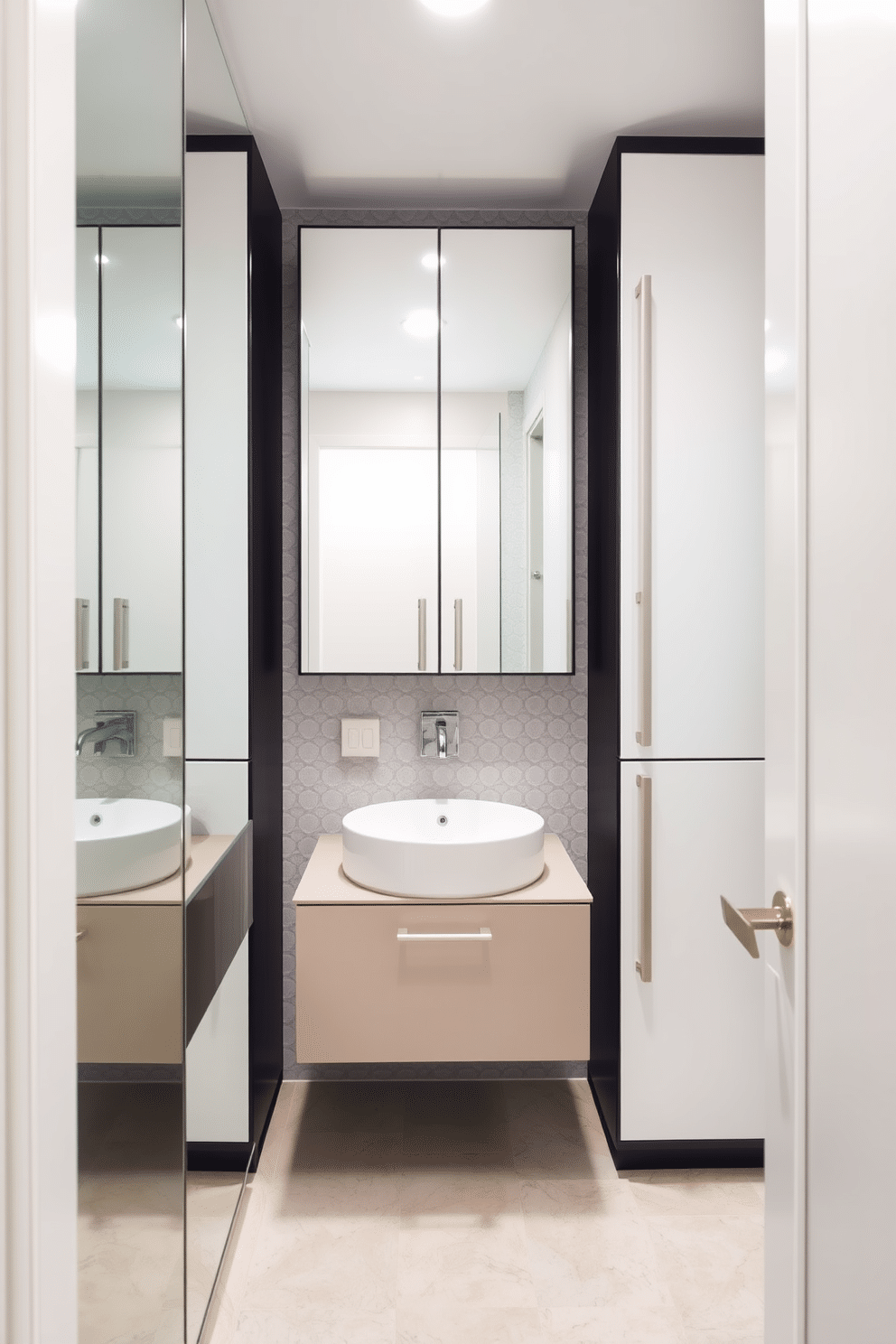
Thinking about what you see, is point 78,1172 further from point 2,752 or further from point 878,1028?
point 878,1028

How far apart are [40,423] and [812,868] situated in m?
0.77

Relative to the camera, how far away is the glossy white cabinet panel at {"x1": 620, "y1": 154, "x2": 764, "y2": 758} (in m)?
2.00

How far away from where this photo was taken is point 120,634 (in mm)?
981

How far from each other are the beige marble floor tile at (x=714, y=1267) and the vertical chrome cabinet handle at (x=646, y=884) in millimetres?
515

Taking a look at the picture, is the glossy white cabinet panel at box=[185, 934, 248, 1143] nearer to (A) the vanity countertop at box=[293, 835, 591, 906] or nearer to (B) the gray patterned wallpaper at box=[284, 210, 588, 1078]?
(A) the vanity countertop at box=[293, 835, 591, 906]

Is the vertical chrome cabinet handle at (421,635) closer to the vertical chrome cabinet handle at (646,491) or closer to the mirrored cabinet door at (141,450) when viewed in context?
the vertical chrome cabinet handle at (646,491)

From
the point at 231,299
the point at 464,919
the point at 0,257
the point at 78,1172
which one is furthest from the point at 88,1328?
the point at 231,299

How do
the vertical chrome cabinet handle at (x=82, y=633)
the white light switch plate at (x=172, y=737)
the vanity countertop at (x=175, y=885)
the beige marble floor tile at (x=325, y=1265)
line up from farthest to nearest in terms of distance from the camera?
the beige marble floor tile at (x=325, y=1265) → the white light switch plate at (x=172, y=737) → the vanity countertop at (x=175, y=885) → the vertical chrome cabinet handle at (x=82, y=633)

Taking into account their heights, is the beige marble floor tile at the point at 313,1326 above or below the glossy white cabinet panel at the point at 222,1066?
below

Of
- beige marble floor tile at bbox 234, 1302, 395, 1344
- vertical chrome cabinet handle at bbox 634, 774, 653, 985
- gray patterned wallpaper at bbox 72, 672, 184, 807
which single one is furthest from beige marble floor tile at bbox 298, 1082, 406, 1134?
gray patterned wallpaper at bbox 72, 672, 184, 807

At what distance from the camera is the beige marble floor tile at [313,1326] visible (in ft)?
5.11

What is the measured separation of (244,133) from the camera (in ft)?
6.32

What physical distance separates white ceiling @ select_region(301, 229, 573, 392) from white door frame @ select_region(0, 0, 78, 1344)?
1598 millimetres

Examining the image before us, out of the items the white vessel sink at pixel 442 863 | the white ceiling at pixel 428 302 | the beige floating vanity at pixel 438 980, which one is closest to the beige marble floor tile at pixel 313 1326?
the beige floating vanity at pixel 438 980
